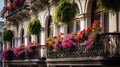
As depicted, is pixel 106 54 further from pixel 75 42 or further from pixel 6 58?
pixel 6 58

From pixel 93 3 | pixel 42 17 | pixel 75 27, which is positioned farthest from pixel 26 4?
pixel 93 3

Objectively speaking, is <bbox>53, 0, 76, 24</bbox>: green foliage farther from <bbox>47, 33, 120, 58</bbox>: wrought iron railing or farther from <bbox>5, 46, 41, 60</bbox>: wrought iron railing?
<bbox>5, 46, 41, 60</bbox>: wrought iron railing

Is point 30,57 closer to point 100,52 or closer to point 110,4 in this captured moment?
point 100,52

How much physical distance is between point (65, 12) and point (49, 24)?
8177mm

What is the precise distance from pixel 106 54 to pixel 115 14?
2.53 metres

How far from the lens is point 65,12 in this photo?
74.1ft

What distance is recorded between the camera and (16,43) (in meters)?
39.5

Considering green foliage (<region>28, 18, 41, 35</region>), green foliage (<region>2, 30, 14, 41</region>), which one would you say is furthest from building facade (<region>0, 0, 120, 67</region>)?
green foliage (<region>28, 18, 41, 35</region>)

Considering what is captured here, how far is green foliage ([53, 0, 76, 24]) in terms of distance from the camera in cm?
2262

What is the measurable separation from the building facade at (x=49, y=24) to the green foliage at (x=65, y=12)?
903 millimetres

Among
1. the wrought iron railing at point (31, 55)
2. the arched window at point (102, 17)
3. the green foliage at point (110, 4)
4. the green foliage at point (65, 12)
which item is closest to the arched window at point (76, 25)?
the arched window at point (102, 17)

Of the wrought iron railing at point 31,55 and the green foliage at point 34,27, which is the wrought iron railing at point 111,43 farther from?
the green foliage at point 34,27

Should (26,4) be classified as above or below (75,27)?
above

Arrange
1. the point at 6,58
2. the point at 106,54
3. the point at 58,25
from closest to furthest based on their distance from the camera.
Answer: the point at 106,54 → the point at 58,25 → the point at 6,58
